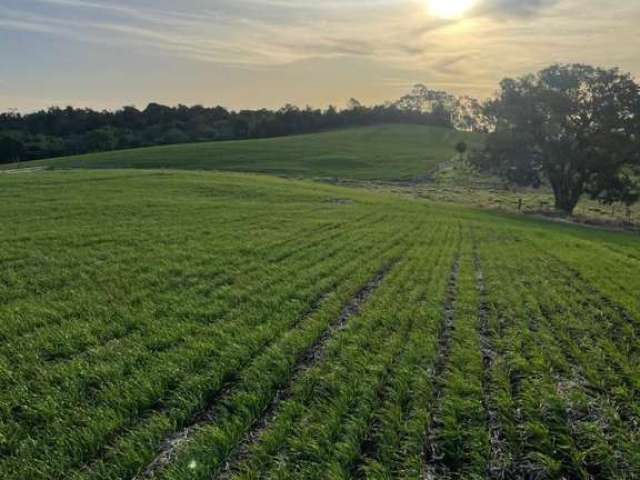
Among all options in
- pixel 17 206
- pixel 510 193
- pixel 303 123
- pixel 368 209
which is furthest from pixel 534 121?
pixel 303 123

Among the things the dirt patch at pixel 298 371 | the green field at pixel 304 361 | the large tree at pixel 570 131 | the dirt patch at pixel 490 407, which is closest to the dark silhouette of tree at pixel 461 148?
the large tree at pixel 570 131

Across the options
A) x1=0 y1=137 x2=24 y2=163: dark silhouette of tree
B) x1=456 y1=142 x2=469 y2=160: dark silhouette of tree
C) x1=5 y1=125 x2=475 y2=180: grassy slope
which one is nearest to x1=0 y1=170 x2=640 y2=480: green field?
x1=5 y1=125 x2=475 y2=180: grassy slope

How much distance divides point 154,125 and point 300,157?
2750 inches

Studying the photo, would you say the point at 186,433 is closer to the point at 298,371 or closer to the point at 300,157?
the point at 298,371

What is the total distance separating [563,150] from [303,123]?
115 meters

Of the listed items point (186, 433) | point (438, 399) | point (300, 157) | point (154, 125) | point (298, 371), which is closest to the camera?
point (186, 433)

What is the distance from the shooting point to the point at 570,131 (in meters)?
53.3

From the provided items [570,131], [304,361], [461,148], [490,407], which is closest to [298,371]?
[304,361]

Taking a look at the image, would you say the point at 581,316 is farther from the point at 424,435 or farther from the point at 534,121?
the point at 534,121

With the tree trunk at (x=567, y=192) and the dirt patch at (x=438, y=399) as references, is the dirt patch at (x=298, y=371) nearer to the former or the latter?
the dirt patch at (x=438, y=399)

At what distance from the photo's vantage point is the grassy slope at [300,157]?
83.4 metres

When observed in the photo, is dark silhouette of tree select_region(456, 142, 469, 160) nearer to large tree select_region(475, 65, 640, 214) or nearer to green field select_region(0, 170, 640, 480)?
large tree select_region(475, 65, 640, 214)

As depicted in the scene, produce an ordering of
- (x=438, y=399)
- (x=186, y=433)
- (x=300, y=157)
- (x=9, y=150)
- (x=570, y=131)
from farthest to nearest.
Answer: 1. (x=9, y=150)
2. (x=300, y=157)
3. (x=570, y=131)
4. (x=438, y=399)
5. (x=186, y=433)

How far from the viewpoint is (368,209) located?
38.4 meters
